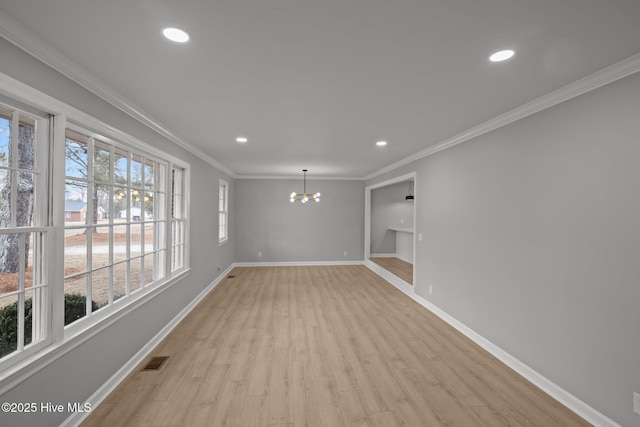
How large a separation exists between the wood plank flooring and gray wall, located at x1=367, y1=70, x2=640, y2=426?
243 cm

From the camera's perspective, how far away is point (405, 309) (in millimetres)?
4426

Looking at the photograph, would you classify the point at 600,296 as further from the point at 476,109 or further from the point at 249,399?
the point at 249,399

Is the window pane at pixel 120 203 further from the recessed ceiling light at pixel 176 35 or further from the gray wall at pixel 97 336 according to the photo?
the recessed ceiling light at pixel 176 35

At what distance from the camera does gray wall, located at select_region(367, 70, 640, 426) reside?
1.90 m

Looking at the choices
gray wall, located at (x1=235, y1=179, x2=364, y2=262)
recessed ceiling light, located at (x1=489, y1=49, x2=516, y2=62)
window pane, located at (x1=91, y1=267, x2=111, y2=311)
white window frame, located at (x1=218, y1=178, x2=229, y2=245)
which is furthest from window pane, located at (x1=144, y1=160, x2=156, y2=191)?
gray wall, located at (x1=235, y1=179, x2=364, y2=262)

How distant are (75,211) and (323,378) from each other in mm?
2489

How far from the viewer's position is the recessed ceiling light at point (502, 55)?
172 cm

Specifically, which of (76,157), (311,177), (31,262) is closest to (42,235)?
(31,262)

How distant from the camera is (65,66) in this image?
1.83 metres

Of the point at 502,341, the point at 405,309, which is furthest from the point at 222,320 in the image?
the point at 502,341

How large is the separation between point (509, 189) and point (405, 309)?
8.04 feet

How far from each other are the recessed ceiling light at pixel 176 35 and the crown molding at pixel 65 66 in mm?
752

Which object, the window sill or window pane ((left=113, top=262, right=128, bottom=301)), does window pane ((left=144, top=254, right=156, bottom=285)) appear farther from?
window pane ((left=113, top=262, right=128, bottom=301))

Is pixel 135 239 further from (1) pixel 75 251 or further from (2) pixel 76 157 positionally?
(2) pixel 76 157
